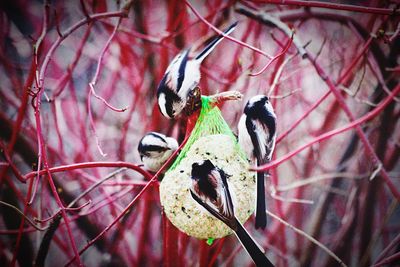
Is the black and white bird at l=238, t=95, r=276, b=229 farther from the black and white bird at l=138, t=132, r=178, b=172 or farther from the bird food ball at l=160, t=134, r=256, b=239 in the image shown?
the black and white bird at l=138, t=132, r=178, b=172

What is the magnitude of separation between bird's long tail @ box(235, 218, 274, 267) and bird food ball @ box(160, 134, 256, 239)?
0.02 m

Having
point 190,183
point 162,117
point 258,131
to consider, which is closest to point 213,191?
point 190,183

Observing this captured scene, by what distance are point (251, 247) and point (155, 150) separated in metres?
0.28

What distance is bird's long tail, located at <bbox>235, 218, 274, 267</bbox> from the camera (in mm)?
804

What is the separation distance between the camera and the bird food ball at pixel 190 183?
796 mm

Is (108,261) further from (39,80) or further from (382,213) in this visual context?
(382,213)

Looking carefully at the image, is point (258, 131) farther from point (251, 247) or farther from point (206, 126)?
point (251, 247)

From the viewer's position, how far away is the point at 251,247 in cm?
81

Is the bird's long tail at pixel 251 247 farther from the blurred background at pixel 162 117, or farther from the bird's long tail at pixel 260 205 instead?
the blurred background at pixel 162 117

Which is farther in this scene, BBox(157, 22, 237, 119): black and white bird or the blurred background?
the blurred background

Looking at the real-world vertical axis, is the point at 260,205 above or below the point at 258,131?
below

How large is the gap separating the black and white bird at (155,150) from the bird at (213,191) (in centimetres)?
11

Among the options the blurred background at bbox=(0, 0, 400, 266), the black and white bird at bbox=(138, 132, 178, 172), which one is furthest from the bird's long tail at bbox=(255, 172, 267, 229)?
the blurred background at bbox=(0, 0, 400, 266)

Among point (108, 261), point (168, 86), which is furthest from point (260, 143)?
point (108, 261)
